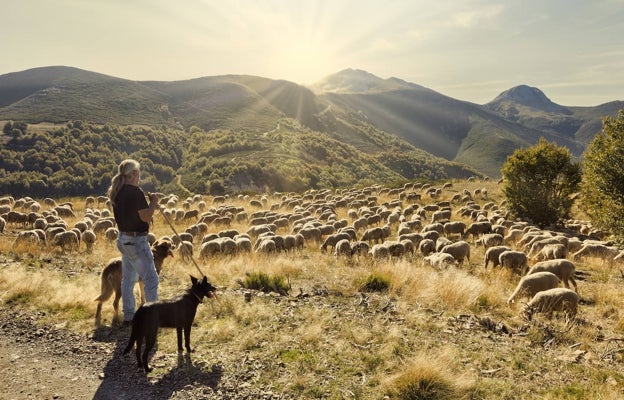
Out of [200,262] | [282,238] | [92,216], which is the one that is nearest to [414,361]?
[200,262]

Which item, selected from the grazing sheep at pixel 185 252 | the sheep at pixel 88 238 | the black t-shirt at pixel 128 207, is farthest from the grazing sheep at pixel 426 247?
the sheep at pixel 88 238

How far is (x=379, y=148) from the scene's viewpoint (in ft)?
487

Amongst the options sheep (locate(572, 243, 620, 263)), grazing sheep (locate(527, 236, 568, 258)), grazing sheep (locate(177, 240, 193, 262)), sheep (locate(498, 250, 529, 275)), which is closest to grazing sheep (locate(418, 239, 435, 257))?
sheep (locate(498, 250, 529, 275))

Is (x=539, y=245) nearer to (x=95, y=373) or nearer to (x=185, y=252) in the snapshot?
(x=185, y=252)

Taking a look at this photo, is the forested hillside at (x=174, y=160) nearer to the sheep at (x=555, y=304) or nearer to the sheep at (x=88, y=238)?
the sheep at (x=88, y=238)

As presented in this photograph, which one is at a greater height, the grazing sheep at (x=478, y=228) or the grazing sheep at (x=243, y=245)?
the grazing sheep at (x=243, y=245)

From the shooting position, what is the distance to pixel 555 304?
9.15 meters

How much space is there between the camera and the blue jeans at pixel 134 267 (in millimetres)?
6926

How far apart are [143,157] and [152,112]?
155ft

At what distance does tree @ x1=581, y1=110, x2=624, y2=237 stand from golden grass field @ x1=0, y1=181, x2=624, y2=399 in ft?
29.3

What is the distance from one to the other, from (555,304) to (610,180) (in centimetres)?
1385

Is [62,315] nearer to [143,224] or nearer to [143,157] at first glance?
[143,224]

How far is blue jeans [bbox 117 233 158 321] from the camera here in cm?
693

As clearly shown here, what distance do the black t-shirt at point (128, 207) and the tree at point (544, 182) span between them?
94.3 feet
